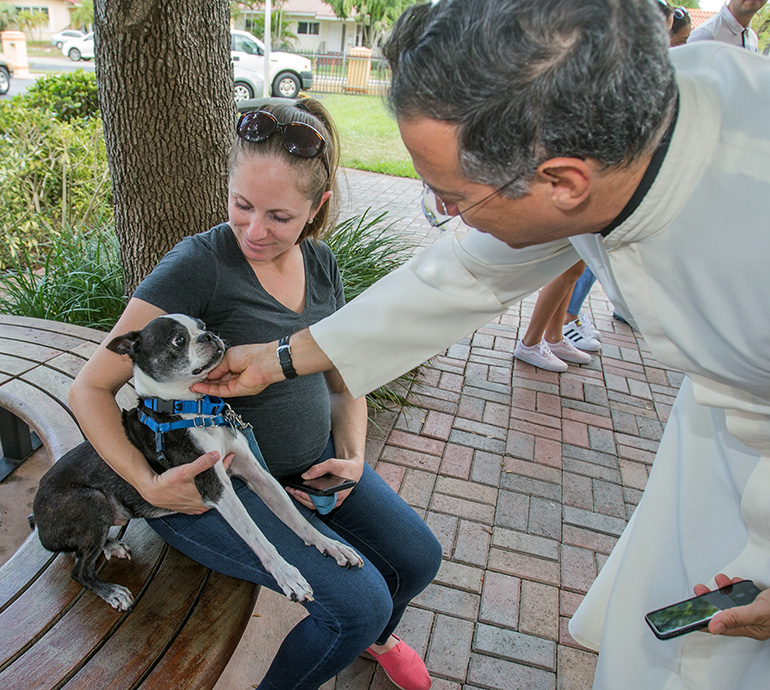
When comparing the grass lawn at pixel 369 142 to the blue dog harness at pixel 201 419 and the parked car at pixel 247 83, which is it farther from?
the blue dog harness at pixel 201 419

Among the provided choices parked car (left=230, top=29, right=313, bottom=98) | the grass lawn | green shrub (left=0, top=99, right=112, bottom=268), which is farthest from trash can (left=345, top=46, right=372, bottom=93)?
green shrub (left=0, top=99, right=112, bottom=268)

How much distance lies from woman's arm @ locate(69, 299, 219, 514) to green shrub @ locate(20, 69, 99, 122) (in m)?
6.88

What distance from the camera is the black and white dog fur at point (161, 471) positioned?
1687mm

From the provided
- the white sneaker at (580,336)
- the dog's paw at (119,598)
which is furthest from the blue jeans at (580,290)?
the dog's paw at (119,598)

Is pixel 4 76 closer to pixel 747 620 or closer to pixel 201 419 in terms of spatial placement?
pixel 201 419

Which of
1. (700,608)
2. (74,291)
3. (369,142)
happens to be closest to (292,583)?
(700,608)

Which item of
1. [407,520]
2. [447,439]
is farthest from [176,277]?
[447,439]

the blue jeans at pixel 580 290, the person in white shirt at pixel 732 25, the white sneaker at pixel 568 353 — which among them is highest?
the person in white shirt at pixel 732 25

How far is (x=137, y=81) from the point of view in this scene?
311cm

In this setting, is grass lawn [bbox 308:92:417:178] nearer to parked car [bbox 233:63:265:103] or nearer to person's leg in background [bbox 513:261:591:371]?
parked car [bbox 233:63:265:103]

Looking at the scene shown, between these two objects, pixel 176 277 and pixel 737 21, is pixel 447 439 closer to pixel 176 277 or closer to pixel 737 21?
pixel 176 277

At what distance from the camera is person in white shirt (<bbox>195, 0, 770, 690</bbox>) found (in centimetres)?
103

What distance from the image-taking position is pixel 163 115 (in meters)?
3.22

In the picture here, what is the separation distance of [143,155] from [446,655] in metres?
3.06
